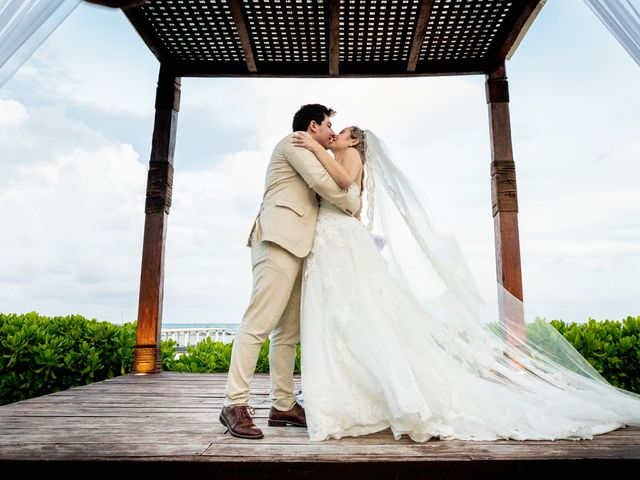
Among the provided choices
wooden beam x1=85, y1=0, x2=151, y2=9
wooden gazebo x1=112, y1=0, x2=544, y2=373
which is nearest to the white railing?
Result: wooden gazebo x1=112, y1=0, x2=544, y2=373

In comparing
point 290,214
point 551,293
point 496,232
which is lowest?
point 551,293

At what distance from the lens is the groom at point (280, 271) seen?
2.25 metres

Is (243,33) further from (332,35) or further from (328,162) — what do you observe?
(328,162)

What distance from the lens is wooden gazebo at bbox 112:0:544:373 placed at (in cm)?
393

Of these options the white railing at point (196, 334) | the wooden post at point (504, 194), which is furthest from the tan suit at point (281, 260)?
the white railing at point (196, 334)

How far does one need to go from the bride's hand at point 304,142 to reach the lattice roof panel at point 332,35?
6.05 ft

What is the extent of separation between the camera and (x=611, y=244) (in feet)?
17.8

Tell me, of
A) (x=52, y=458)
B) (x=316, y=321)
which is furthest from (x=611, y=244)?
(x=52, y=458)

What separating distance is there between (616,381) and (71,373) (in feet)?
17.1

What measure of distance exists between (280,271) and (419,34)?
2916 mm

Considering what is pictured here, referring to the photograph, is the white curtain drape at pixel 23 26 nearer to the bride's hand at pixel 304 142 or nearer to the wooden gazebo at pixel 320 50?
the bride's hand at pixel 304 142

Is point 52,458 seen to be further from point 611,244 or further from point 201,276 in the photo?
point 201,276

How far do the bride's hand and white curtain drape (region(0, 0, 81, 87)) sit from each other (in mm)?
1223

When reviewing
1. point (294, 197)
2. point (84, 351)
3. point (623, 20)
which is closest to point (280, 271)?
point (294, 197)
